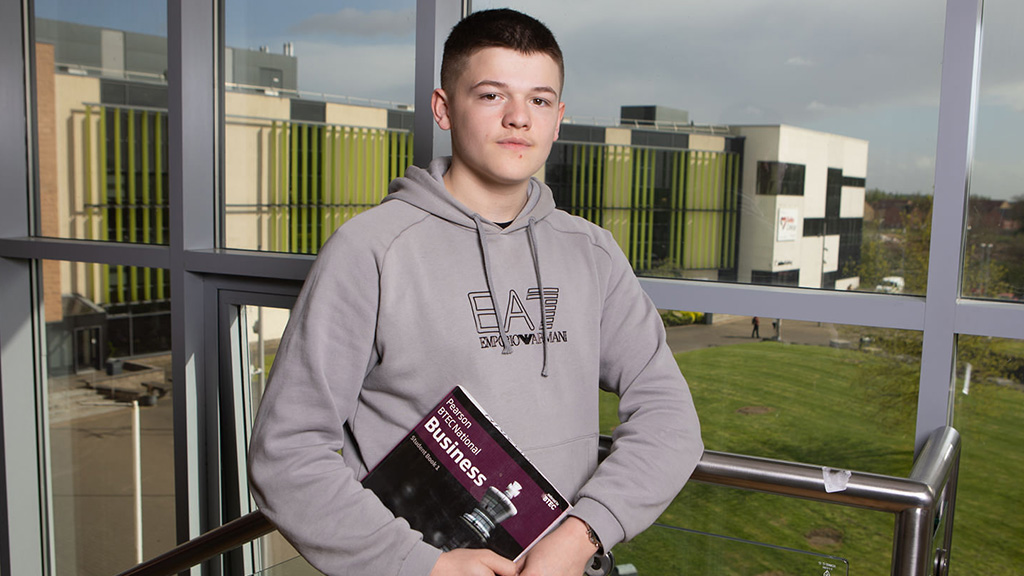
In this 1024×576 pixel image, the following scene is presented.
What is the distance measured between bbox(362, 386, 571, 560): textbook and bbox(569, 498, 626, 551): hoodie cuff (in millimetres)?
25

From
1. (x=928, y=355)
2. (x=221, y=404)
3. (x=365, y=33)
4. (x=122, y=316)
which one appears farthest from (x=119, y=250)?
(x=928, y=355)

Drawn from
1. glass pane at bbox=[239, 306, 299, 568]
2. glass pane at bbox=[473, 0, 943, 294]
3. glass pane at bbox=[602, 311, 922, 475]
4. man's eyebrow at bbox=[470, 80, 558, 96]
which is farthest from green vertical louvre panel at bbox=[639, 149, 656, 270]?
glass pane at bbox=[239, 306, 299, 568]

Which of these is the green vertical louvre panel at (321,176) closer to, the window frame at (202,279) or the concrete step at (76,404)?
the window frame at (202,279)

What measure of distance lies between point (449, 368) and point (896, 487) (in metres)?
0.65

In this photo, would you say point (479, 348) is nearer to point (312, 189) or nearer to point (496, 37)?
point (496, 37)

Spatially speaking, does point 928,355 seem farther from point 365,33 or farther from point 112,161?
point 112,161

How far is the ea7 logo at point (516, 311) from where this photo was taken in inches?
48.6

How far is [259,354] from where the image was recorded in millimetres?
2537

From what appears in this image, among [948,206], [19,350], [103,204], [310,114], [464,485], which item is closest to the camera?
[464,485]

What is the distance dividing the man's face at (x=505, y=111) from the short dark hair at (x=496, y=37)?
1 centimetres

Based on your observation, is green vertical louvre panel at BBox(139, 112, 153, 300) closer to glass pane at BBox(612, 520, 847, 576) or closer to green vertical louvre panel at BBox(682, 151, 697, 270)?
green vertical louvre panel at BBox(682, 151, 697, 270)

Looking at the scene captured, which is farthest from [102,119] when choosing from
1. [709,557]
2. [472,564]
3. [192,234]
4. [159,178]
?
[709,557]

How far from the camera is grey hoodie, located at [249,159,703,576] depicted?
112 cm

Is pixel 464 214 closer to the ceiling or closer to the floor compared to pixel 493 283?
closer to the ceiling
